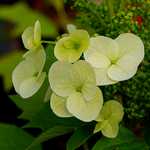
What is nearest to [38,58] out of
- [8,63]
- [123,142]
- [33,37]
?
[33,37]

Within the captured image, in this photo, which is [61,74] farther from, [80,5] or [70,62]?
[80,5]

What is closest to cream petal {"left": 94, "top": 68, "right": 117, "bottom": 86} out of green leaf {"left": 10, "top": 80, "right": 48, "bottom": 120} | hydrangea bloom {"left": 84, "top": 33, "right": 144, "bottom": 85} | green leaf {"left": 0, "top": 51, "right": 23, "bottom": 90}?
hydrangea bloom {"left": 84, "top": 33, "right": 144, "bottom": 85}

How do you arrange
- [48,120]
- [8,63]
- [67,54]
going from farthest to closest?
[8,63]
[48,120]
[67,54]

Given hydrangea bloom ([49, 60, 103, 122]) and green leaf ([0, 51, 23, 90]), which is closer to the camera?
hydrangea bloom ([49, 60, 103, 122])

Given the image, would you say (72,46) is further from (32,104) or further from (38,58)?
(32,104)

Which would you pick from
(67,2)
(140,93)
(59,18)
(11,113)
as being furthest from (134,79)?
(59,18)

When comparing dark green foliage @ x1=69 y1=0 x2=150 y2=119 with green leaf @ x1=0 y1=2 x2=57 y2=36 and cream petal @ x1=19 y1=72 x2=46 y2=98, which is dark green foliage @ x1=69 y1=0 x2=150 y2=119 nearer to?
cream petal @ x1=19 y1=72 x2=46 y2=98
